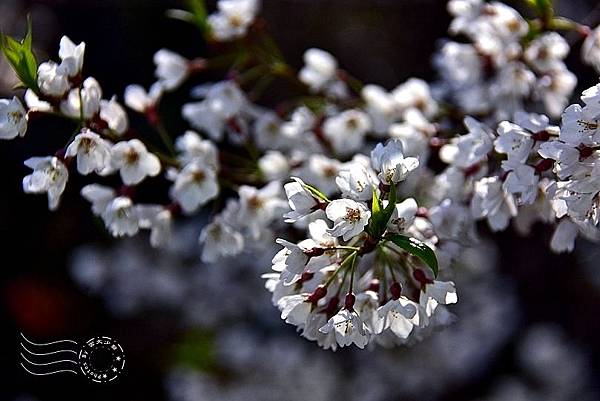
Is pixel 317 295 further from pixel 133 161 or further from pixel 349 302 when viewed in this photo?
pixel 133 161

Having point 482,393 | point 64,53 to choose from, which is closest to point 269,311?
point 482,393

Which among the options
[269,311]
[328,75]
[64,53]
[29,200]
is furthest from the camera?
[29,200]

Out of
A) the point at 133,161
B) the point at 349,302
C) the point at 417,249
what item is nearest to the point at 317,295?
the point at 349,302

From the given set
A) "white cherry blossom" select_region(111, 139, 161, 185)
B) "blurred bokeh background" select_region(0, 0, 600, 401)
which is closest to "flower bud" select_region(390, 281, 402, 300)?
"white cherry blossom" select_region(111, 139, 161, 185)

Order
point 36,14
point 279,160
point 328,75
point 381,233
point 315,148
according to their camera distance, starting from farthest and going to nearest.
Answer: point 36,14, point 328,75, point 315,148, point 279,160, point 381,233

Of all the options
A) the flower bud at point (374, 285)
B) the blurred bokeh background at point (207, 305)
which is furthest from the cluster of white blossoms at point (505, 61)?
the blurred bokeh background at point (207, 305)

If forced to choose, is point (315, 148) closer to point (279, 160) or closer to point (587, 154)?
point (279, 160)

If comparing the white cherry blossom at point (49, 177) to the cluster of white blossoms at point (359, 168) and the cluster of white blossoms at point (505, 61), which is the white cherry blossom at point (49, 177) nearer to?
the cluster of white blossoms at point (359, 168)
